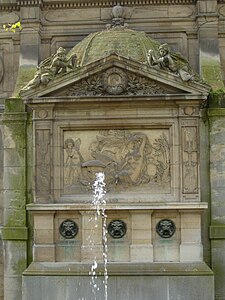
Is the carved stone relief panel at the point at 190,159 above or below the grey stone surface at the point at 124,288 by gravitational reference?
above

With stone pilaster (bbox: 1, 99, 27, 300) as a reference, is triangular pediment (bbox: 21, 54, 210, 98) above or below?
above

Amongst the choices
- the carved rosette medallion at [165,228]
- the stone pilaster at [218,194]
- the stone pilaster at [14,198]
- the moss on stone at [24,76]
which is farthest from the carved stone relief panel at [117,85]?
the carved rosette medallion at [165,228]

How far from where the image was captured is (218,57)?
14555mm

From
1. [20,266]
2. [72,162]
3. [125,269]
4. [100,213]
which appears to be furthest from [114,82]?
[20,266]

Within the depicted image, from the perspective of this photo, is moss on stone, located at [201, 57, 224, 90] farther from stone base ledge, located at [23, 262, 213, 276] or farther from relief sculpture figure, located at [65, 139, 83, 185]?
stone base ledge, located at [23, 262, 213, 276]

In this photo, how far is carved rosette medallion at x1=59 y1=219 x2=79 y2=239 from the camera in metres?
12.4

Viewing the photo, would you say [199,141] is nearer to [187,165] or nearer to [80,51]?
[187,165]

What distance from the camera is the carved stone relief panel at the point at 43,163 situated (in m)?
12.5

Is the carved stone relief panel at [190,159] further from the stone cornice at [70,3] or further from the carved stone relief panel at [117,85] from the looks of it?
the stone cornice at [70,3]

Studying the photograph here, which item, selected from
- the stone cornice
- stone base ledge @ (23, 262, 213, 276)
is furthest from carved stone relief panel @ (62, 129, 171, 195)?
the stone cornice

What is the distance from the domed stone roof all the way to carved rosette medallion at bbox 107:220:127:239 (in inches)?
144

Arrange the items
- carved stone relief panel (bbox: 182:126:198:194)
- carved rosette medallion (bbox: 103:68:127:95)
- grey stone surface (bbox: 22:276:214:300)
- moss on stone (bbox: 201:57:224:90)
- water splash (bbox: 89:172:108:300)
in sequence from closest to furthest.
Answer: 1. grey stone surface (bbox: 22:276:214:300)
2. water splash (bbox: 89:172:108:300)
3. carved stone relief panel (bbox: 182:126:198:194)
4. carved rosette medallion (bbox: 103:68:127:95)
5. moss on stone (bbox: 201:57:224:90)

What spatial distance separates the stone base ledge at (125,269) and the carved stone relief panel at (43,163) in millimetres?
1566

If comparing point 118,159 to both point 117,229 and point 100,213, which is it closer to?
point 100,213
